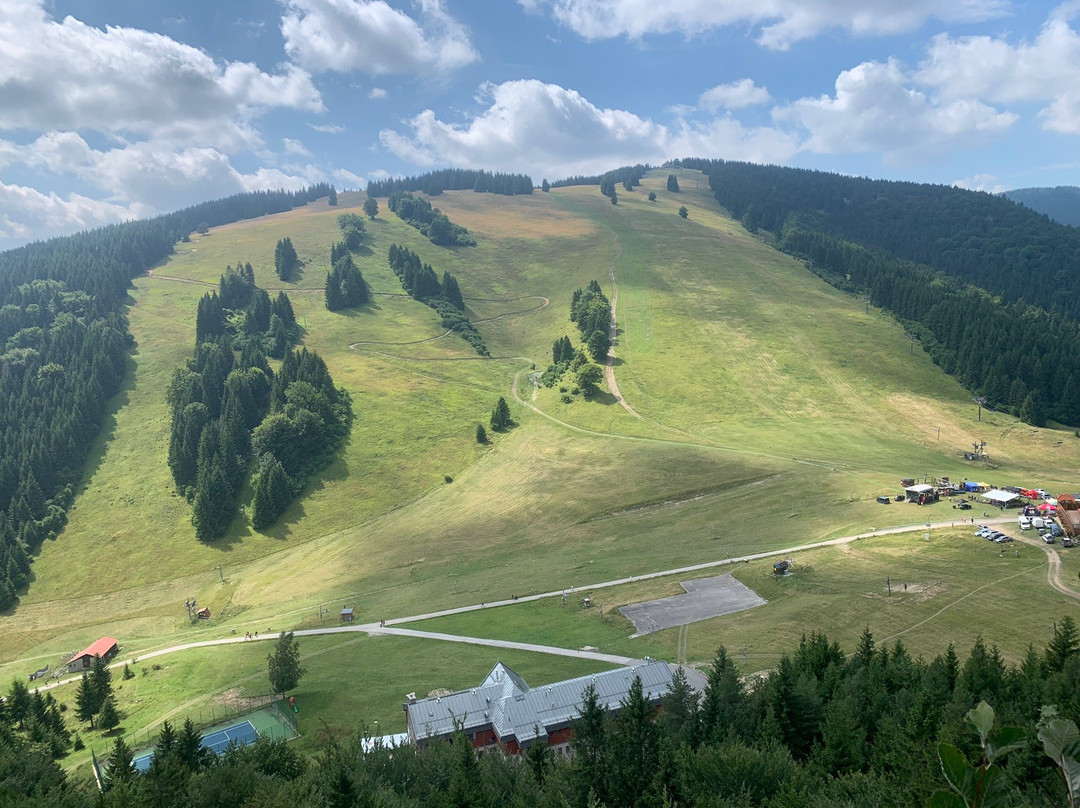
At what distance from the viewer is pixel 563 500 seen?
11456 centimetres

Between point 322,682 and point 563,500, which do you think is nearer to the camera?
point 322,682

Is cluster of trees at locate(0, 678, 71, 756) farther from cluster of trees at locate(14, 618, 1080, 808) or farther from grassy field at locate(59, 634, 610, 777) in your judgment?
cluster of trees at locate(14, 618, 1080, 808)

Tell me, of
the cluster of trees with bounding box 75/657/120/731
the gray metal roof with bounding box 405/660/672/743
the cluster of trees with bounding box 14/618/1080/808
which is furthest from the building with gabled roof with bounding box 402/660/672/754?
the cluster of trees with bounding box 75/657/120/731

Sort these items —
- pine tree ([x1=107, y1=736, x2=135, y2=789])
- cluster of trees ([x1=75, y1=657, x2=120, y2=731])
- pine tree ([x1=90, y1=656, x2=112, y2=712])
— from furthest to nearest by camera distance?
pine tree ([x1=90, y1=656, x2=112, y2=712]) < cluster of trees ([x1=75, y1=657, x2=120, y2=731]) < pine tree ([x1=107, y1=736, x2=135, y2=789])

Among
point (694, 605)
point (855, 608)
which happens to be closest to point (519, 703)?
point (694, 605)

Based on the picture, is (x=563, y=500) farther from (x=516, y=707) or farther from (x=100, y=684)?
(x=100, y=684)

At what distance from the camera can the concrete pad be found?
72.9 metres

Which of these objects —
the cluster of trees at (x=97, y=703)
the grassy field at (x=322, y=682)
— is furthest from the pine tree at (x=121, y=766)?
the cluster of trees at (x=97, y=703)

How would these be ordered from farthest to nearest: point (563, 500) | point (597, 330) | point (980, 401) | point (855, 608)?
1. point (597, 330)
2. point (980, 401)
3. point (563, 500)
4. point (855, 608)

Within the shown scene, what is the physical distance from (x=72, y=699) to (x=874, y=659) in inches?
3318

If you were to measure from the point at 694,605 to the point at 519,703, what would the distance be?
1124 inches

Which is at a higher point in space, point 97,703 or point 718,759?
point 718,759

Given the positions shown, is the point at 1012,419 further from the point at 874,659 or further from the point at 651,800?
the point at 651,800

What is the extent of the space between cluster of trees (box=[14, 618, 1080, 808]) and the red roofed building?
3864cm
